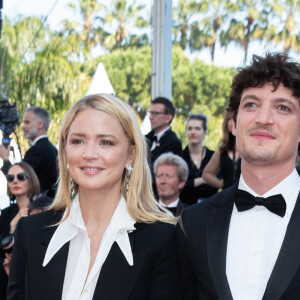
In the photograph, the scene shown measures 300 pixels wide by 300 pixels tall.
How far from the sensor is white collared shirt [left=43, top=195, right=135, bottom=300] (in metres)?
2.33

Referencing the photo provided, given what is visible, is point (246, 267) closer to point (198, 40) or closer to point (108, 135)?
point (108, 135)

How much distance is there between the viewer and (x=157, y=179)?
532cm

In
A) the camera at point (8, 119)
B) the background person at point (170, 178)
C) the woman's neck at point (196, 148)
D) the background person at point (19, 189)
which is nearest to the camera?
the background person at point (170, 178)

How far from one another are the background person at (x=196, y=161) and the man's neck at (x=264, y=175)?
3.23 meters

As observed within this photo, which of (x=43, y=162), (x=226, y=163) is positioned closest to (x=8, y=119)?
(x=43, y=162)

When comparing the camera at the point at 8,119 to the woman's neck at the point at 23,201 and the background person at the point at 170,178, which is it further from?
the background person at the point at 170,178

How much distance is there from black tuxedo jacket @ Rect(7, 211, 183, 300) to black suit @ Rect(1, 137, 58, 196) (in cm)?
362

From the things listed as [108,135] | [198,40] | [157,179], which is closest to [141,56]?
[198,40]

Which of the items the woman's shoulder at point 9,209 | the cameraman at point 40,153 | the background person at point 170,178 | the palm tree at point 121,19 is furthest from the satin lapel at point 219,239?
the palm tree at point 121,19

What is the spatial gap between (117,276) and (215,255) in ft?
1.37

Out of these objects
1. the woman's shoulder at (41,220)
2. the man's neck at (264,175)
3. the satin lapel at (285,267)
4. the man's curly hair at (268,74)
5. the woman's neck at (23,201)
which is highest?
the man's curly hair at (268,74)

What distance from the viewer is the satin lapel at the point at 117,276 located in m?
2.30

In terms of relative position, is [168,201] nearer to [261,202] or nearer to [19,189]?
[19,189]

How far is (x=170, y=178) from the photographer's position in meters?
5.26
